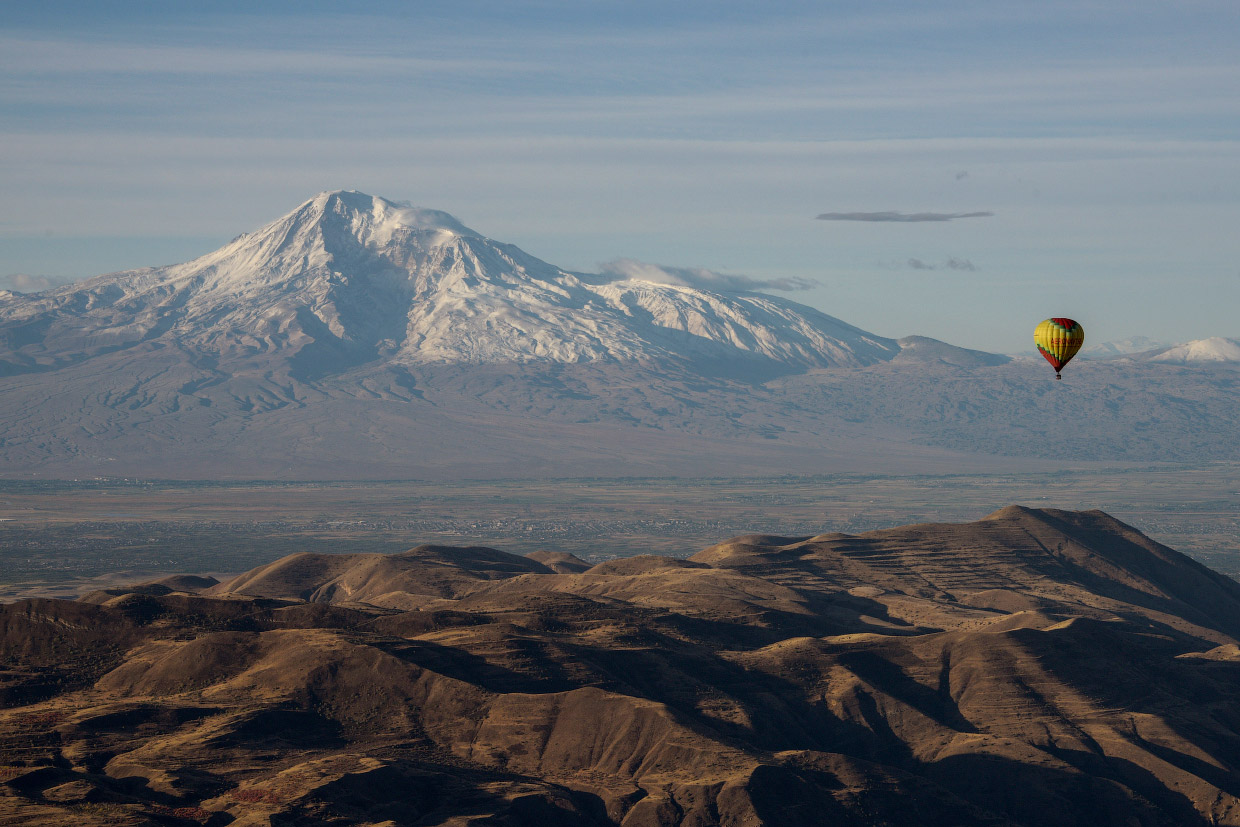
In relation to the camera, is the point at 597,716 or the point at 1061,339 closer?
the point at 597,716

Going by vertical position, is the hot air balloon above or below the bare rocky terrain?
above

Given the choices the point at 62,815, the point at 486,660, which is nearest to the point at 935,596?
the point at 486,660

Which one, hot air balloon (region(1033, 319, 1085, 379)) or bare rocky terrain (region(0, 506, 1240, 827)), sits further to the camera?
hot air balloon (region(1033, 319, 1085, 379))

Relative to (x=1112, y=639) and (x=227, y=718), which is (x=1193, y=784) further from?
(x=227, y=718)

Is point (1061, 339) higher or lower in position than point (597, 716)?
higher
